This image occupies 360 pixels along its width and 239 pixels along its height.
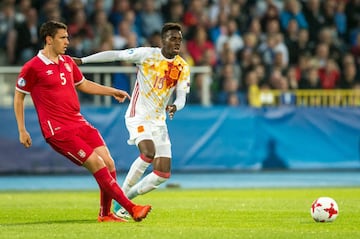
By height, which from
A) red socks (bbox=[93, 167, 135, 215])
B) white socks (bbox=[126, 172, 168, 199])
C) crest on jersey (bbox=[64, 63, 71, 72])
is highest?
crest on jersey (bbox=[64, 63, 71, 72])

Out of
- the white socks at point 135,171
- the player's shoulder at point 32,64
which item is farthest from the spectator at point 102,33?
the player's shoulder at point 32,64

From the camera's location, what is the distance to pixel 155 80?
42.3 ft

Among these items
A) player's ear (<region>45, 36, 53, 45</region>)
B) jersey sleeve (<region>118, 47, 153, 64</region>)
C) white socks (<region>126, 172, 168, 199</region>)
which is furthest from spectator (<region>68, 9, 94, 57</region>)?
player's ear (<region>45, 36, 53, 45</region>)

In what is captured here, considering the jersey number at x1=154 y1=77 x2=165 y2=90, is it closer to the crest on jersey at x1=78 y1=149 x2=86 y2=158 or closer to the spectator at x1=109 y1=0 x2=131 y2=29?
the crest on jersey at x1=78 y1=149 x2=86 y2=158

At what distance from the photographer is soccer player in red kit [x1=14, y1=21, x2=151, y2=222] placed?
11.2 m

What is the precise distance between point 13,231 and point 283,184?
10610 mm

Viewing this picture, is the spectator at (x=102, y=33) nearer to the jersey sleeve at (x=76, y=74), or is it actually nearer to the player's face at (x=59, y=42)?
the jersey sleeve at (x=76, y=74)

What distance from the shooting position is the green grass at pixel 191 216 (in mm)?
10164

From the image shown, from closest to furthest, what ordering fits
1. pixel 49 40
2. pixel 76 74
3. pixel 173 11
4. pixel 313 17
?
pixel 49 40 < pixel 76 74 < pixel 173 11 < pixel 313 17

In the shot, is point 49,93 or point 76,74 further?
point 76,74

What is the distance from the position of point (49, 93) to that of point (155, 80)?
1.88m

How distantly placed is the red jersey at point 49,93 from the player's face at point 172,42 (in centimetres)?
176

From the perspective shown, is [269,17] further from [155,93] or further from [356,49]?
[155,93]

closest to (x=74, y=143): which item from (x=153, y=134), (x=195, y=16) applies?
(x=153, y=134)
